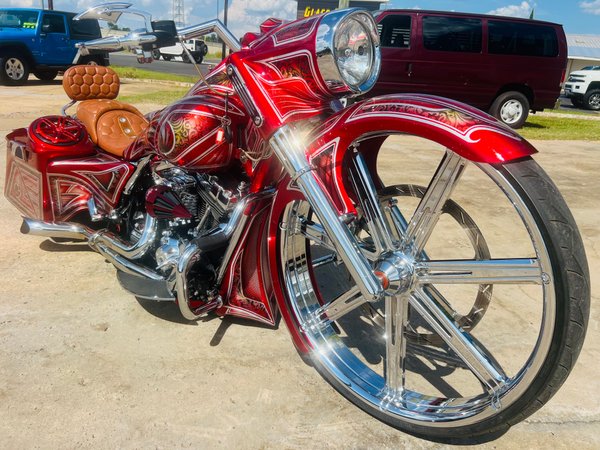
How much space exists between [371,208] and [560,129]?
10.3 metres

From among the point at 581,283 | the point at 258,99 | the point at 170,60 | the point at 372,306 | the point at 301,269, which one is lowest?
the point at 170,60

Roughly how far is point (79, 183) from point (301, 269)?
62.3 inches

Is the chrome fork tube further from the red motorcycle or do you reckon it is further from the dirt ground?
the dirt ground

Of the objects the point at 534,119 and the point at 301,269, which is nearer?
the point at 301,269

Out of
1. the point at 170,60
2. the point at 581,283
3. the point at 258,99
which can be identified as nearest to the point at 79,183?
the point at 258,99

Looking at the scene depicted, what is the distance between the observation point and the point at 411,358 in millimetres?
2406

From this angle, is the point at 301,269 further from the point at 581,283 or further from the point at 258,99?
the point at 581,283

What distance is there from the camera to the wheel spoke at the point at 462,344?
1722mm

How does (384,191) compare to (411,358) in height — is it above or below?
above

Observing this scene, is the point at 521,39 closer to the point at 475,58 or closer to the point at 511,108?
the point at 475,58

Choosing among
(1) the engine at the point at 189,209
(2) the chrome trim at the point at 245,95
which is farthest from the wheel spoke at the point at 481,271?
(1) the engine at the point at 189,209

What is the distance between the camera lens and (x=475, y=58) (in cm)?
996

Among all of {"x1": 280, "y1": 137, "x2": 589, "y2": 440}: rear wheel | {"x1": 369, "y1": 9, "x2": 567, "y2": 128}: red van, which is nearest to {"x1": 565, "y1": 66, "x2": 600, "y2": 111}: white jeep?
{"x1": 369, "y1": 9, "x2": 567, "y2": 128}: red van

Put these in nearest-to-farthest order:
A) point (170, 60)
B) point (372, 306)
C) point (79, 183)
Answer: point (372, 306)
point (79, 183)
point (170, 60)
